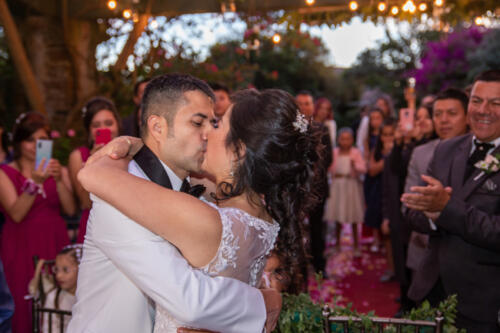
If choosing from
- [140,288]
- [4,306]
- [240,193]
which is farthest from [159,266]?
[4,306]

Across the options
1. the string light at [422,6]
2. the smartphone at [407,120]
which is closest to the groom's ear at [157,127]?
the smartphone at [407,120]

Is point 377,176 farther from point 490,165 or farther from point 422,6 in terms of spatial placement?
point 490,165

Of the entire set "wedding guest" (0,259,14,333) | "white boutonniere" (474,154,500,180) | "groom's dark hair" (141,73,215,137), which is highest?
"groom's dark hair" (141,73,215,137)

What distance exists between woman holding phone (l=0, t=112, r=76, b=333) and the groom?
1899 millimetres

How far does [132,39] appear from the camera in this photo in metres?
6.27

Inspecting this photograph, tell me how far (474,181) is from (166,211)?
1.77 m

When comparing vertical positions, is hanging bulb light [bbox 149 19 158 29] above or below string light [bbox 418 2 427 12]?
above

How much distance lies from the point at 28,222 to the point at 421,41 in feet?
37.8

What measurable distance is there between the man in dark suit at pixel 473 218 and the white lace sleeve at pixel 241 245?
99cm

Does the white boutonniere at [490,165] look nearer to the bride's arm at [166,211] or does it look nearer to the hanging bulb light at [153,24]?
the bride's arm at [166,211]

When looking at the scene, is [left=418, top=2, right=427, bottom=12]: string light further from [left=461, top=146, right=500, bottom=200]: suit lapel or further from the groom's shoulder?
the groom's shoulder

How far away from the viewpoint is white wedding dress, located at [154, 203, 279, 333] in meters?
1.31

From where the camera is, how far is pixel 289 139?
1.47 metres

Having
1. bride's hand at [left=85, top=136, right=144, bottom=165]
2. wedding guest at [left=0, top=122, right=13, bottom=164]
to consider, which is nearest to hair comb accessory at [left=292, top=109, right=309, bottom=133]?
bride's hand at [left=85, top=136, right=144, bottom=165]
